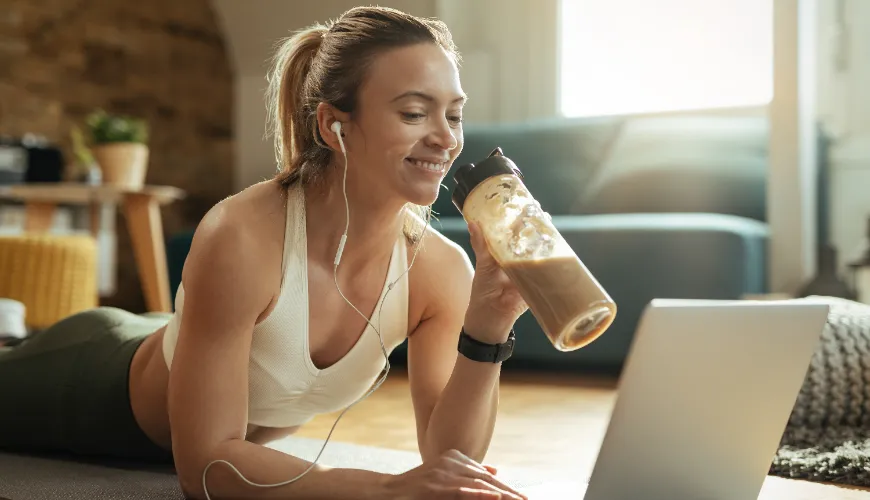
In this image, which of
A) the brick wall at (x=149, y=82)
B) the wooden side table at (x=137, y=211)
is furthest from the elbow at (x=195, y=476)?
the brick wall at (x=149, y=82)

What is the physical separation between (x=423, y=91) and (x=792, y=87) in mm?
1952

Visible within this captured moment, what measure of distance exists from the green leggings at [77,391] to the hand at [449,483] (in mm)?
688

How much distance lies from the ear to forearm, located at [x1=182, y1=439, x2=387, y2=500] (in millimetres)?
368

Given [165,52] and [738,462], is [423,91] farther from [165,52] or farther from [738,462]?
[165,52]

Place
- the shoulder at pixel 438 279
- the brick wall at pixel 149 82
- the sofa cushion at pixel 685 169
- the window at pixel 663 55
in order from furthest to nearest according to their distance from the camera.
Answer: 1. the brick wall at pixel 149 82
2. the window at pixel 663 55
3. the sofa cushion at pixel 685 169
4. the shoulder at pixel 438 279

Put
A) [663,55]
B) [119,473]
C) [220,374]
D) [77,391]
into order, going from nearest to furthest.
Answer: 1. [220,374]
2. [119,473]
3. [77,391]
4. [663,55]

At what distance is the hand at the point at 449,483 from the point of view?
897 millimetres

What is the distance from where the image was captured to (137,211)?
12.3 feet

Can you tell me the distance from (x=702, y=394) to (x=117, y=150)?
3.23 meters

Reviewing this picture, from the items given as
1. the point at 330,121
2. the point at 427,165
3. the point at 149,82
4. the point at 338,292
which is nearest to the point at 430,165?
the point at 427,165

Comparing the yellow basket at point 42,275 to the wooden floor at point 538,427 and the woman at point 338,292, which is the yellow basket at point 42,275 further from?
the woman at point 338,292

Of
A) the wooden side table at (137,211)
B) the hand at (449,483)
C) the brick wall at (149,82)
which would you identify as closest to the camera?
the hand at (449,483)

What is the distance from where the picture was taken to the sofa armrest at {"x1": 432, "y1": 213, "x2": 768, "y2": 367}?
98.5 inches

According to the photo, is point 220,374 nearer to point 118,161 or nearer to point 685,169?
point 685,169
